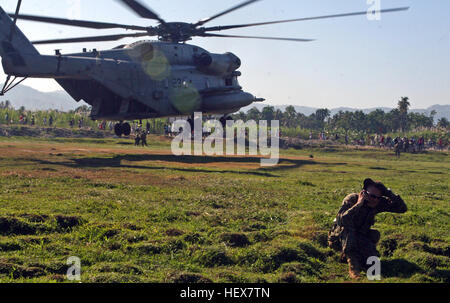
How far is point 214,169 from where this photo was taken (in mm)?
25781

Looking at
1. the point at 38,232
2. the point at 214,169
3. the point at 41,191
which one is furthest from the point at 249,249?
the point at 214,169

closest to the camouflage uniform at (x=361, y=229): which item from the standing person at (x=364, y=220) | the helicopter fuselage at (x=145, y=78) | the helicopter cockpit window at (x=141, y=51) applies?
the standing person at (x=364, y=220)

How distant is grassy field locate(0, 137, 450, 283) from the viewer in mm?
8222

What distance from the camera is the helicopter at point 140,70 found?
23.7m

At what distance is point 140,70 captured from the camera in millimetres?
28094

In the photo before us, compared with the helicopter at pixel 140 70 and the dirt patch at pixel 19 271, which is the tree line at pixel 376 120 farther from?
the dirt patch at pixel 19 271

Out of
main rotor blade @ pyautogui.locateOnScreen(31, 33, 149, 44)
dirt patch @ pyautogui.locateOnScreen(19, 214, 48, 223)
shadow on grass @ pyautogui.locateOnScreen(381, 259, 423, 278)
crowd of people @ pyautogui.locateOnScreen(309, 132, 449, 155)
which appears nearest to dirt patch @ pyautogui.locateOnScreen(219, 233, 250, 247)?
shadow on grass @ pyautogui.locateOnScreen(381, 259, 423, 278)

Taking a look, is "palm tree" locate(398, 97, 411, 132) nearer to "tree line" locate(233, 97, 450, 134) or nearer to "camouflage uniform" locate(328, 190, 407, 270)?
"tree line" locate(233, 97, 450, 134)

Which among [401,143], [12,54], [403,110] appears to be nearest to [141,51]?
[12,54]

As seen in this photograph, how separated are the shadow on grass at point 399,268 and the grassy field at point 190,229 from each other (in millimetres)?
20

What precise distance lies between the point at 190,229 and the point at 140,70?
1890 cm

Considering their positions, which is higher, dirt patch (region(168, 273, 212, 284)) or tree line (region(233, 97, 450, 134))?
tree line (region(233, 97, 450, 134))

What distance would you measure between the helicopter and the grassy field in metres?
6.77
